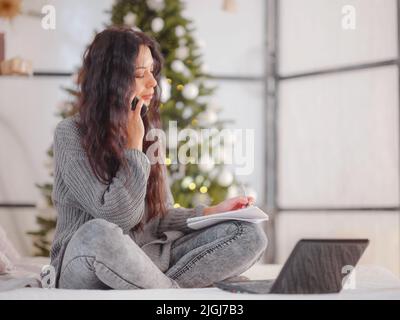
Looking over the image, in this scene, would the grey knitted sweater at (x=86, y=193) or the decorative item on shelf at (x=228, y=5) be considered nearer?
the grey knitted sweater at (x=86, y=193)

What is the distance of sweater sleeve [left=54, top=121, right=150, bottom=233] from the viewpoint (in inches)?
75.1

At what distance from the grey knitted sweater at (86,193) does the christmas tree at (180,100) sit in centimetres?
154

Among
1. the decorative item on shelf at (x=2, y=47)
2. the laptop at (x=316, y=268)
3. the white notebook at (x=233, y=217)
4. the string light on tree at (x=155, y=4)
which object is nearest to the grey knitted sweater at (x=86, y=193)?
the white notebook at (x=233, y=217)

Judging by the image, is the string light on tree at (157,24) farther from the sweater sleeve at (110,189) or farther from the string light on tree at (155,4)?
the sweater sleeve at (110,189)

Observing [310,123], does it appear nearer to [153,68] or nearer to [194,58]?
[194,58]

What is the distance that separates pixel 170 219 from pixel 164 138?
4.17 feet

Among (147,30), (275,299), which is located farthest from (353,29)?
(275,299)

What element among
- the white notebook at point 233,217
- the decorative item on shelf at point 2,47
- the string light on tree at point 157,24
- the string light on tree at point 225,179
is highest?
the string light on tree at point 157,24

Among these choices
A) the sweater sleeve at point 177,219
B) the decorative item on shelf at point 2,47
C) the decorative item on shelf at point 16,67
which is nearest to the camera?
the sweater sleeve at point 177,219

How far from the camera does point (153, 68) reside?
2.29 m

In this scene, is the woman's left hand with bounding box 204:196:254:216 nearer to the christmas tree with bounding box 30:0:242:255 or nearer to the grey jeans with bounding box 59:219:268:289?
the grey jeans with bounding box 59:219:268:289

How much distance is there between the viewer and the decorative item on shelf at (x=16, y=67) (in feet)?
12.9

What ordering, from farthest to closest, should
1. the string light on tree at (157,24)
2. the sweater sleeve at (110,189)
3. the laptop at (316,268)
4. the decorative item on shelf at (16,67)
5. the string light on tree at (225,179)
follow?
the decorative item on shelf at (16,67) < the string light on tree at (225,179) < the string light on tree at (157,24) < the sweater sleeve at (110,189) < the laptop at (316,268)

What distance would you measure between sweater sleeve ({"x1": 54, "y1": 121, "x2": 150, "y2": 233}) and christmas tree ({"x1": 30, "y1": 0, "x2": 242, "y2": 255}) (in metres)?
1.63
